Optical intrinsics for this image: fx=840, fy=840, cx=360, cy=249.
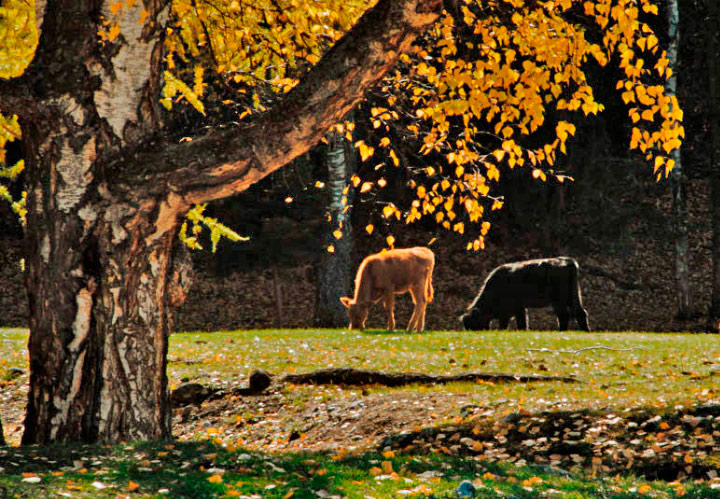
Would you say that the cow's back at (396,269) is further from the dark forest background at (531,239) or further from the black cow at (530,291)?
the dark forest background at (531,239)

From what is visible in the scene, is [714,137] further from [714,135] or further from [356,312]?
[356,312]

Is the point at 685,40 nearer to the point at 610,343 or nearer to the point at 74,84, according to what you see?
the point at 610,343

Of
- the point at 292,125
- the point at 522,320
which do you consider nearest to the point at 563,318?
the point at 522,320

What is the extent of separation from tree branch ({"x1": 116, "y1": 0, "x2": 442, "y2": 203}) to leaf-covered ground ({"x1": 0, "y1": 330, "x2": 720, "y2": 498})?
230 cm

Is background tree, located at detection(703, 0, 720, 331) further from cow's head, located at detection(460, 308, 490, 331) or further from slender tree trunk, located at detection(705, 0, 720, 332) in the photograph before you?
cow's head, located at detection(460, 308, 490, 331)

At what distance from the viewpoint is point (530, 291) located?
22.4m

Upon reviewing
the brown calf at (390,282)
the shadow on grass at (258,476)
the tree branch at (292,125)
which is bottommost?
the shadow on grass at (258,476)

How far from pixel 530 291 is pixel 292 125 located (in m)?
16.4

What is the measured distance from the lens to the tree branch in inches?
272

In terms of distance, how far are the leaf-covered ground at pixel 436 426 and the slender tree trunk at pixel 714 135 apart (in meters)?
8.75

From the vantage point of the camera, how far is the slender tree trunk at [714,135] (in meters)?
24.2

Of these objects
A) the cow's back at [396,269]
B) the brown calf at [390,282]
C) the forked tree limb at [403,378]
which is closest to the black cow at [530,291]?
the brown calf at [390,282]

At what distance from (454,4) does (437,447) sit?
4.34 metres

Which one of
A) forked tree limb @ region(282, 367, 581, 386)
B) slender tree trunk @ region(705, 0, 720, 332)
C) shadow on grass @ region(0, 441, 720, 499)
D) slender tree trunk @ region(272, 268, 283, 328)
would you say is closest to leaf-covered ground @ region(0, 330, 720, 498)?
shadow on grass @ region(0, 441, 720, 499)
